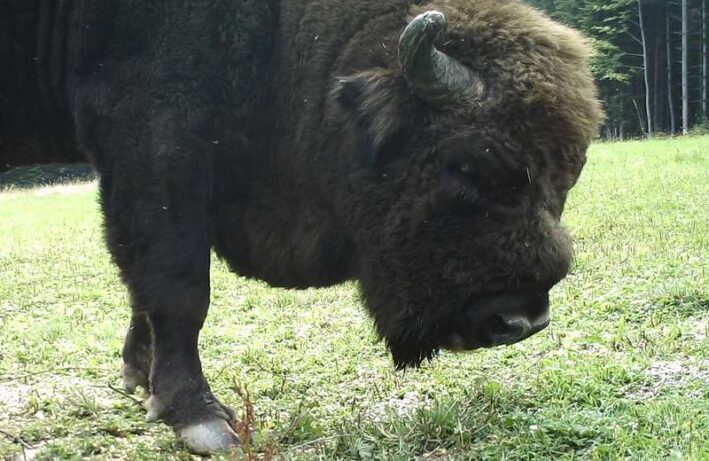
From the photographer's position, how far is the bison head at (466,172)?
358 centimetres

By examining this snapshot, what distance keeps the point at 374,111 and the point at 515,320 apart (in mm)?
1164

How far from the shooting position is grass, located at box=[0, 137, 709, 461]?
3.72 metres

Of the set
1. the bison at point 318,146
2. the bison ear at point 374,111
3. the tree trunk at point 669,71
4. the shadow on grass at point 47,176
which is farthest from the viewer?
the tree trunk at point 669,71

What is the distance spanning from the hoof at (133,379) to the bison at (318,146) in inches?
31.7

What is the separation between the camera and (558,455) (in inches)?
140

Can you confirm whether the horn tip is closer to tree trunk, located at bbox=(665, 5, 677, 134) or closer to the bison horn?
the bison horn

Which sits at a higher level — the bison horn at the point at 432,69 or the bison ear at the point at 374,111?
the bison horn at the point at 432,69

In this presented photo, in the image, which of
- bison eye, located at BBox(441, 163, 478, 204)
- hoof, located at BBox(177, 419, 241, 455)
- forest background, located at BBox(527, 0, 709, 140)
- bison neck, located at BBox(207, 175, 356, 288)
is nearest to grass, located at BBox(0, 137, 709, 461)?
hoof, located at BBox(177, 419, 241, 455)

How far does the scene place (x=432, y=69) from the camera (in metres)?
3.70

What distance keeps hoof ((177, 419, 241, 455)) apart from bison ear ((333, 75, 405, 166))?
56.6 inches

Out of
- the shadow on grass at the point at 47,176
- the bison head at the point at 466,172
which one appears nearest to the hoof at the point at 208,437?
the bison head at the point at 466,172

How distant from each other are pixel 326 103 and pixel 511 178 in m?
1.09

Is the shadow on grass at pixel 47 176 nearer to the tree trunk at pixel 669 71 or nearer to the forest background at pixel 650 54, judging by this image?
the forest background at pixel 650 54

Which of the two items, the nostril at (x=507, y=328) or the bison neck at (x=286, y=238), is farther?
the bison neck at (x=286, y=238)
